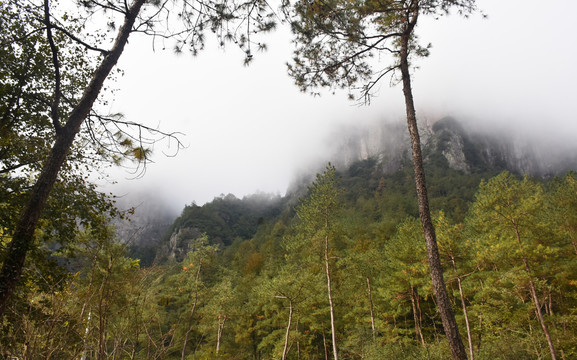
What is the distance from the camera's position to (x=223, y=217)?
8344 cm

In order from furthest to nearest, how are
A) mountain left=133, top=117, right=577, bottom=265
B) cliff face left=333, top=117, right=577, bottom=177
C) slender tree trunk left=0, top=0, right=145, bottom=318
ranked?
1. cliff face left=333, top=117, right=577, bottom=177
2. mountain left=133, top=117, right=577, bottom=265
3. slender tree trunk left=0, top=0, right=145, bottom=318

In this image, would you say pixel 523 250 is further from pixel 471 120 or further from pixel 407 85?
pixel 471 120

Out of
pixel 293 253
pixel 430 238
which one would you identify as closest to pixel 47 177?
pixel 430 238

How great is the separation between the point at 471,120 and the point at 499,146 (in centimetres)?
1335

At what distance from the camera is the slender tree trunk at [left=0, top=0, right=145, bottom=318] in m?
3.03

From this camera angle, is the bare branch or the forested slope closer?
the bare branch

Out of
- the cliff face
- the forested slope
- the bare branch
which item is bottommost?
the forested slope

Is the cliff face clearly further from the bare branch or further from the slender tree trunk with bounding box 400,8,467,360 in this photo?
the bare branch

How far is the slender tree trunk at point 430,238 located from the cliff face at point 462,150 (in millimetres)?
77005

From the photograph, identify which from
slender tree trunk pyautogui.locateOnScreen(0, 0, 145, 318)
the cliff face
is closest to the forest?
slender tree trunk pyautogui.locateOnScreen(0, 0, 145, 318)

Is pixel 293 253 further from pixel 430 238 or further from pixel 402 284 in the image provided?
pixel 430 238

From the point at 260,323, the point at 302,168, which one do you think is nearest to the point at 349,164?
the point at 302,168

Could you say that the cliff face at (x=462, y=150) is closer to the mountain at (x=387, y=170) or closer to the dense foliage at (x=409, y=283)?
the mountain at (x=387, y=170)

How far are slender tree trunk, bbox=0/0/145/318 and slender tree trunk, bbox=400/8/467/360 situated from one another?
16.8ft
